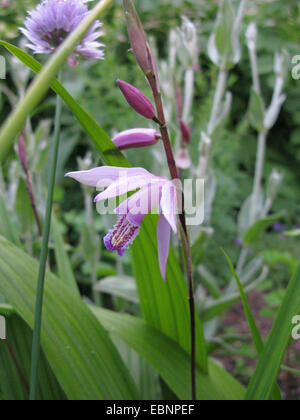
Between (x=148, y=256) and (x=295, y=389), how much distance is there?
2.61 feet

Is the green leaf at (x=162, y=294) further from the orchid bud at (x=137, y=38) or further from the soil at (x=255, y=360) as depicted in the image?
the soil at (x=255, y=360)

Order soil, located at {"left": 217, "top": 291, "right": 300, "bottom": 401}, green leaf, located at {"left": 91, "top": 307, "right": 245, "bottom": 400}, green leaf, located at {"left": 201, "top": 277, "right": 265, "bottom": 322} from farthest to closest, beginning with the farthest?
1. soil, located at {"left": 217, "top": 291, "right": 300, "bottom": 401}
2. green leaf, located at {"left": 201, "top": 277, "right": 265, "bottom": 322}
3. green leaf, located at {"left": 91, "top": 307, "right": 245, "bottom": 400}

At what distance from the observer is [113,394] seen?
0.54 m

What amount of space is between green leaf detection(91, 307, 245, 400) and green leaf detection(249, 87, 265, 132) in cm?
63

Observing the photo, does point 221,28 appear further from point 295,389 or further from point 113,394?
point 295,389

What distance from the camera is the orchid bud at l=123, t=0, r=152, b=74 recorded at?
0.38 metres

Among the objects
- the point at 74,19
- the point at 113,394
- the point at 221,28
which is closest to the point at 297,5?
the point at 221,28

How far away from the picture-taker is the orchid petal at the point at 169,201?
1.18 feet

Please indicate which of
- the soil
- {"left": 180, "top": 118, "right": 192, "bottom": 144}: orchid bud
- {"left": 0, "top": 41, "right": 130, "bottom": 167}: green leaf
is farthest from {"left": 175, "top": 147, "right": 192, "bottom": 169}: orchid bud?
the soil

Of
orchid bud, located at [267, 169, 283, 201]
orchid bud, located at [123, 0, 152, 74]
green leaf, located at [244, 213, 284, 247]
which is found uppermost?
orchid bud, located at [123, 0, 152, 74]

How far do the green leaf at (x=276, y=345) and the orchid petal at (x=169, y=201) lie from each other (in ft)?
0.54

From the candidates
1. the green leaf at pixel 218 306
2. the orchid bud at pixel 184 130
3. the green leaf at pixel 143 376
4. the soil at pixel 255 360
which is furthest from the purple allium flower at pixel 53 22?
the soil at pixel 255 360

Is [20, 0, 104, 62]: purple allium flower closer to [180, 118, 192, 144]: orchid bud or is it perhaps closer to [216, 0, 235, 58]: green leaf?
[180, 118, 192, 144]: orchid bud

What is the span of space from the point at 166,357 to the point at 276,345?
0.19 metres
